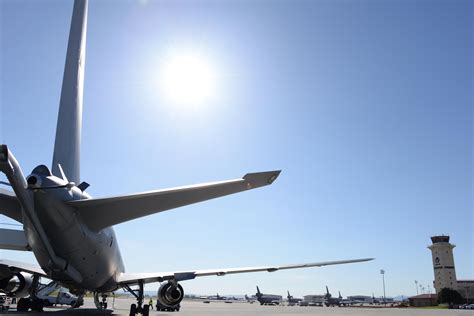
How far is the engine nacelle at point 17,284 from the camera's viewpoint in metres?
19.2

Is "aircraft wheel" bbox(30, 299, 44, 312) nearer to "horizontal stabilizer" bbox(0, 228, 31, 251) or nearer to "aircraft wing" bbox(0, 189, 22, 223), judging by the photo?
"aircraft wing" bbox(0, 189, 22, 223)

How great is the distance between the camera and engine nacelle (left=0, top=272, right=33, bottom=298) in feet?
63.2

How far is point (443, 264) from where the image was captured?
11225 centimetres

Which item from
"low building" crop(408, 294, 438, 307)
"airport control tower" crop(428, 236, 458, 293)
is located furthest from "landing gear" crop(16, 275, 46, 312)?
"airport control tower" crop(428, 236, 458, 293)

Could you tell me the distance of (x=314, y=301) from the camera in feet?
384

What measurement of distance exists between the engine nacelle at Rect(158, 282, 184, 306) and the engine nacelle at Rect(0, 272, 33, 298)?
685 cm

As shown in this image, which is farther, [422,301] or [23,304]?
[422,301]

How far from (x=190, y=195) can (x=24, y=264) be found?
14166 mm

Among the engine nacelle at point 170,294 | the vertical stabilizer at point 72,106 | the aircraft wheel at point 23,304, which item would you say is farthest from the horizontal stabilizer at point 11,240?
the vertical stabilizer at point 72,106

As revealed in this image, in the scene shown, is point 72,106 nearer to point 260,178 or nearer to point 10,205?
point 10,205

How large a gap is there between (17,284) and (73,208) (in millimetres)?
9666

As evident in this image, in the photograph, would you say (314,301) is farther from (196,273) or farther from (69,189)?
(69,189)

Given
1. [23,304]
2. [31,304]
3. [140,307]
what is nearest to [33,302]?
[31,304]

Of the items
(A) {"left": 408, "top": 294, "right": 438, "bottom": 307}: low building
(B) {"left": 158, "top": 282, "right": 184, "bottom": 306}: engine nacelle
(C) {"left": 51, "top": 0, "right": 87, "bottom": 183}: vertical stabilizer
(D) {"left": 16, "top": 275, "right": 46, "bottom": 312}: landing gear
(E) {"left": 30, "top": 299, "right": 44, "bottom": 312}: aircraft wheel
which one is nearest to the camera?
(C) {"left": 51, "top": 0, "right": 87, "bottom": 183}: vertical stabilizer
